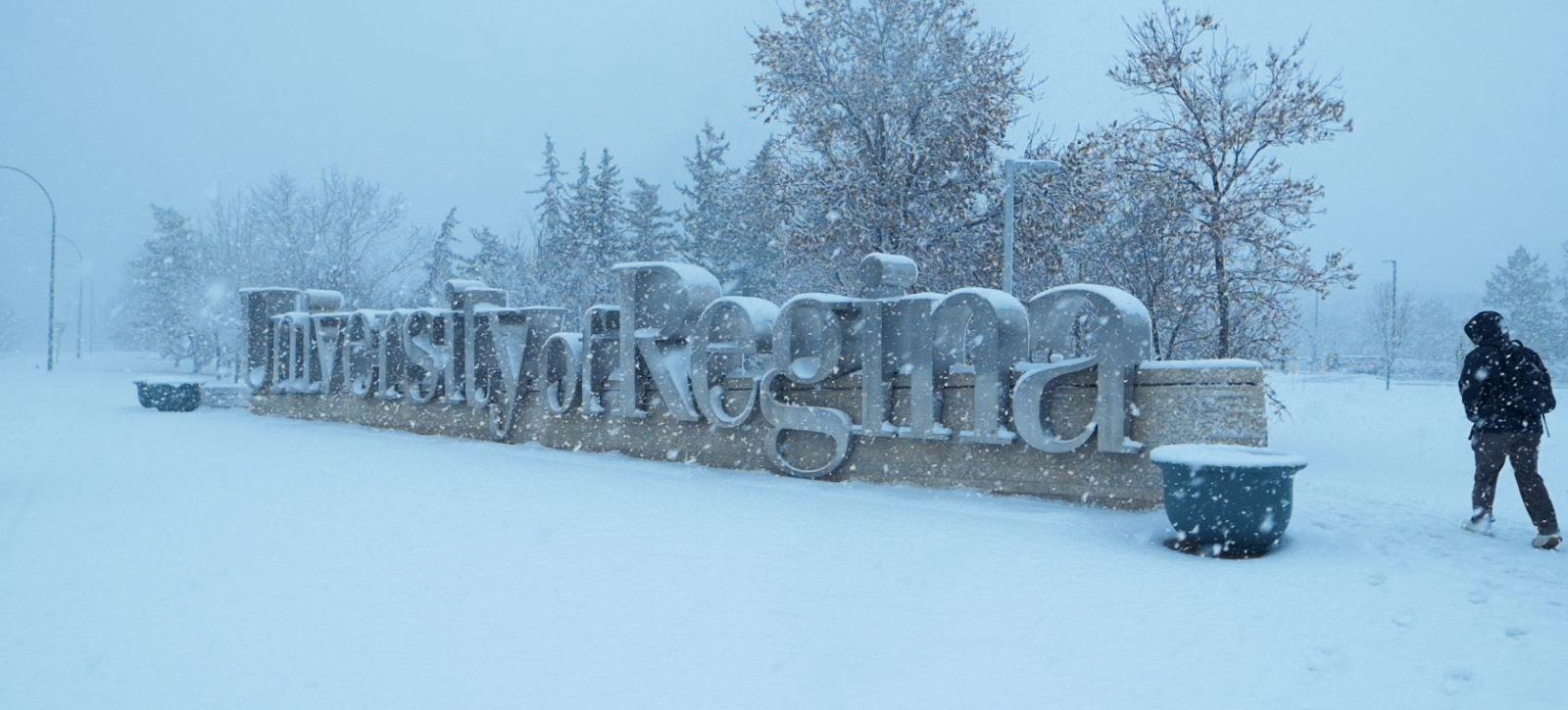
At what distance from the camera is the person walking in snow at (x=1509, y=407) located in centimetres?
702

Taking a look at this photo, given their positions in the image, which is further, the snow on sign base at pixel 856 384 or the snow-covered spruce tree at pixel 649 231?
the snow-covered spruce tree at pixel 649 231

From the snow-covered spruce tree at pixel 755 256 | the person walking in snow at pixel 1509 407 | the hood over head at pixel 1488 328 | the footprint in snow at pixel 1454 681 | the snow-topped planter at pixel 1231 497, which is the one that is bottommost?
the footprint in snow at pixel 1454 681

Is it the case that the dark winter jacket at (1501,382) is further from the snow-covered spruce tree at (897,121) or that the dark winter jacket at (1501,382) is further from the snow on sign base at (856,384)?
the snow-covered spruce tree at (897,121)

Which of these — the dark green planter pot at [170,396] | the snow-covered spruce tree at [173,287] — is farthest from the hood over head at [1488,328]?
the snow-covered spruce tree at [173,287]

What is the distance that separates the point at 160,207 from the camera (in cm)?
5488

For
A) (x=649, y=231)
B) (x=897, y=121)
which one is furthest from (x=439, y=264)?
(x=897, y=121)

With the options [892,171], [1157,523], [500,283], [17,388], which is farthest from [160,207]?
[1157,523]

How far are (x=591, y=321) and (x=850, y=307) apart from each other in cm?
377

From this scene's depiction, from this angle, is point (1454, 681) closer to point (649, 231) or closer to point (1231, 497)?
point (1231, 497)

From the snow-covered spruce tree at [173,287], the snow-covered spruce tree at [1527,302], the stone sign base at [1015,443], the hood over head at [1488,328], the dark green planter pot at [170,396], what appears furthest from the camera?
the snow-covered spruce tree at [1527,302]

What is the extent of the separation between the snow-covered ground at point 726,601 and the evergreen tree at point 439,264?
113ft

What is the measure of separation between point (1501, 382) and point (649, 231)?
37809 mm

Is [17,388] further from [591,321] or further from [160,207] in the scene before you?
[160,207]

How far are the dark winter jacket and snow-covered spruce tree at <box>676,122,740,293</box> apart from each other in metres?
32.1
